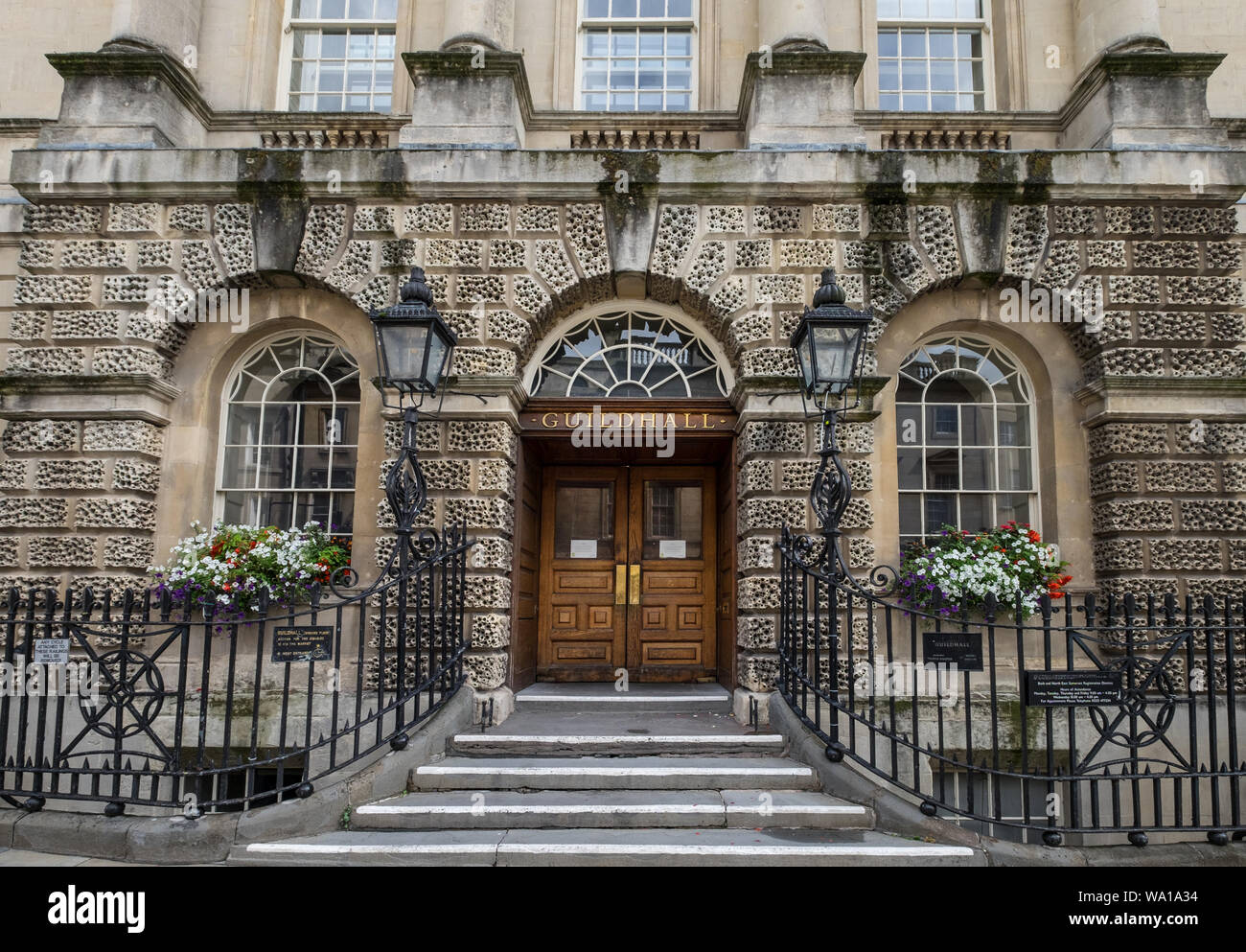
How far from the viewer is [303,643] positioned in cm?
581

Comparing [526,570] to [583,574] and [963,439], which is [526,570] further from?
[963,439]

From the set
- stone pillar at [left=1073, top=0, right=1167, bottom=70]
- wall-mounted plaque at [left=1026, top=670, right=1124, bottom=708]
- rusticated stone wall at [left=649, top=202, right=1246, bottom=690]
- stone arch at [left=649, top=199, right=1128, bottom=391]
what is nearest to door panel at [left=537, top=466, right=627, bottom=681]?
rusticated stone wall at [left=649, top=202, right=1246, bottom=690]

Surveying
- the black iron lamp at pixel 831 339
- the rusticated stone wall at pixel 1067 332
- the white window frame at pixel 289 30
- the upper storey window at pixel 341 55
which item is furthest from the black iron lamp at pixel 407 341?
the white window frame at pixel 289 30

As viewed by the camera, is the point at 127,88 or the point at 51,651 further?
the point at 127,88

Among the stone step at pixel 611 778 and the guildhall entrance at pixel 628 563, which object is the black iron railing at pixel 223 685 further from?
the guildhall entrance at pixel 628 563

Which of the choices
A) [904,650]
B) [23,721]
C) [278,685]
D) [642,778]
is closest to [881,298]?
[904,650]

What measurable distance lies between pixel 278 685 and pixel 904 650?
20.0 ft

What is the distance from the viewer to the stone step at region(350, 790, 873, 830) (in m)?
5.59

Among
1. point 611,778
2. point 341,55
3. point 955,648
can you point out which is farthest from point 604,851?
point 341,55

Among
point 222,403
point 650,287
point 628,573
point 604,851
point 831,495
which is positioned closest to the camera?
point 604,851

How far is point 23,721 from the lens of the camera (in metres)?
5.72

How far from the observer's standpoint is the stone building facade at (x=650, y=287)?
7969mm

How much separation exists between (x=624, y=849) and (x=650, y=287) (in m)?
5.54

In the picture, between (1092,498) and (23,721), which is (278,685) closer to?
(23,721)
